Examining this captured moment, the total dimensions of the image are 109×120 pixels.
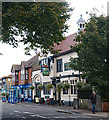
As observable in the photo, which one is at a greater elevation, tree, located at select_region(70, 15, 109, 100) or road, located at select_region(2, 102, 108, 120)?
tree, located at select_region(70, 15, 109, 100)

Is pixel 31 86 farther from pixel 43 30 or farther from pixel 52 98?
pixel 43 30

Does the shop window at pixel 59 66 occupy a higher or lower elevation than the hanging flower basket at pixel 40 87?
higher

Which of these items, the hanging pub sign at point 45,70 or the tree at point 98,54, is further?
the hanging pub sign at point 45,70

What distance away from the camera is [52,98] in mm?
37375

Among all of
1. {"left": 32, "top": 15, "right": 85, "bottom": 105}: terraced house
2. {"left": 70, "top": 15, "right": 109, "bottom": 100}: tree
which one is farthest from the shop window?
{"left": 70, "top": 15, "right": 109, "bottom": 100}: tree

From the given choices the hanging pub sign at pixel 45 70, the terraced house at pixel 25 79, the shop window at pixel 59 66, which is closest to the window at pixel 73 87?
the shop window at pixel 59 66

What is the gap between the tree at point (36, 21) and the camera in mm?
15067

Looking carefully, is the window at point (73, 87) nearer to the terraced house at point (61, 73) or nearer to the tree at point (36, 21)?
the terraced house at point (61, 73)

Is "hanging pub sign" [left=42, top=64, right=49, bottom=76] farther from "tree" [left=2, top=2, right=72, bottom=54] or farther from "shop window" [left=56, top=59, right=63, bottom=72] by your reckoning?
"tree" [left=2, top=2, right=72, bottom=54]

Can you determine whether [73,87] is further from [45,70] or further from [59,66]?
[45,70]

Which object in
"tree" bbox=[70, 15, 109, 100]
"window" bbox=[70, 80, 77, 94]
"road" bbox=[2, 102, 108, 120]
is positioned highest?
"tree" bbox=[70, 15, 109, 100]

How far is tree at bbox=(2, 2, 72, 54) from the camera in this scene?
49.4 ft

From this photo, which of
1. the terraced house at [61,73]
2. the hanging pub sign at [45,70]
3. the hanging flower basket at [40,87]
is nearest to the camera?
the terraced house at [61,73]

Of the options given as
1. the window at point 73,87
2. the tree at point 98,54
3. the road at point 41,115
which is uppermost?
the tree at point 98,54
